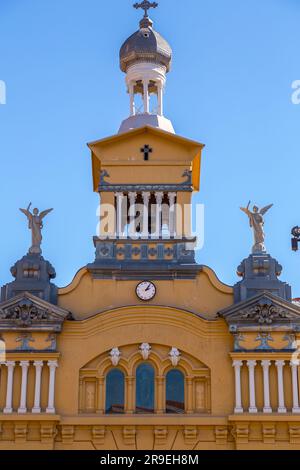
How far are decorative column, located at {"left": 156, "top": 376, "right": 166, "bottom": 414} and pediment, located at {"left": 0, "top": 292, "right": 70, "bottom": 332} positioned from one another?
2.95 m

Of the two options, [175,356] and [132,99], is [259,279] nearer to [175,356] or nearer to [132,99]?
[175,356]

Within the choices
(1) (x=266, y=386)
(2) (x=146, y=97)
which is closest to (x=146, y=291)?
(1) (x=266, y=386)

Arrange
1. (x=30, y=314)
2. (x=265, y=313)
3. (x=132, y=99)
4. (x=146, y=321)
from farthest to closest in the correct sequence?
(x=132, y=99)
(x=146, y=321)
(x=30, y=314)
(x=265, y=313)

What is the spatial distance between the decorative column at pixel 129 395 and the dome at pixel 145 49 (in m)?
10.4

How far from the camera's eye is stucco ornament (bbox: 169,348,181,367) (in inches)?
1048

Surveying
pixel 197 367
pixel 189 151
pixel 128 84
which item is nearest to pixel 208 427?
pixel 197 367

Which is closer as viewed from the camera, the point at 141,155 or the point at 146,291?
the point at 146,291

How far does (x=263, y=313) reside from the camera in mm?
26734

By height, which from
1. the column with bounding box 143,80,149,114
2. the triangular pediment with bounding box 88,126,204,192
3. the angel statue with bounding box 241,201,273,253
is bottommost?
the angel statue with bounding box 241,201,273,253

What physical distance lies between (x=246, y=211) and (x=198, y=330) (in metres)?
3.73

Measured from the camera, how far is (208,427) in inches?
1021

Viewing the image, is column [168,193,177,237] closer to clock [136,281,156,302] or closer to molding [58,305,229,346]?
clock [136,281,156,302]

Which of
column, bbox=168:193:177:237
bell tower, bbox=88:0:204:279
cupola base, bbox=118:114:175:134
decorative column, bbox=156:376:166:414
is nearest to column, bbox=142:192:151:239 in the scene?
bell tower, bbox=88:0:204:279

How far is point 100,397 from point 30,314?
2874 millimetres
